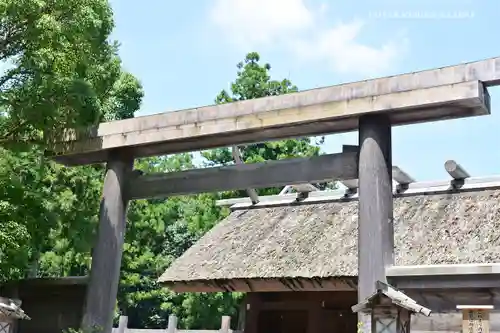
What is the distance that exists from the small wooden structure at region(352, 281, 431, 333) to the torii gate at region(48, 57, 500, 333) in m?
0.58

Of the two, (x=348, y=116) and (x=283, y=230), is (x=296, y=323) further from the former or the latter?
(x=348, y=116)

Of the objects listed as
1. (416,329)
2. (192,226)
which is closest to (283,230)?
(416,329)

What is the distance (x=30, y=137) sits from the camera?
31.4ft

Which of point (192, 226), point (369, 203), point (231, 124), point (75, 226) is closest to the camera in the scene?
point (369, 203)

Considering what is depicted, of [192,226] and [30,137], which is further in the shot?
[192,226]

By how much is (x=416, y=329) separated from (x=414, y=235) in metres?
3.01

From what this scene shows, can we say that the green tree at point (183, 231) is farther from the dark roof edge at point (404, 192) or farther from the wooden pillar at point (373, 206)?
the wooden pillar at point (373, 206)

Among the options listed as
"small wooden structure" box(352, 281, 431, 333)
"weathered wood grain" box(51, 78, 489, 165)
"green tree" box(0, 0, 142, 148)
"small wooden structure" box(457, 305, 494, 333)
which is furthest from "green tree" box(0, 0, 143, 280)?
"small wooden structure" box(457, 305, 494, 333)

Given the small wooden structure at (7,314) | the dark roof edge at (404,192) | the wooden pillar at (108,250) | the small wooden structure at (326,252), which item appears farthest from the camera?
the dark roof edge at (404,192)

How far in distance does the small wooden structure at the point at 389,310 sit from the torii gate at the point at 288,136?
0.58m

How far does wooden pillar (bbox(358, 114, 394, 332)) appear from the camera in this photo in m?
6.74

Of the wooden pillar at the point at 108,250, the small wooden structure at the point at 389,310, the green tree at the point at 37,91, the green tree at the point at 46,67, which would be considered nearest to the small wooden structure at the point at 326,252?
Answer: the small wooden structure at the point at 389,310

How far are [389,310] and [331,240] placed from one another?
558 cm

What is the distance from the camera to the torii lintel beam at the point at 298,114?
6.81m
